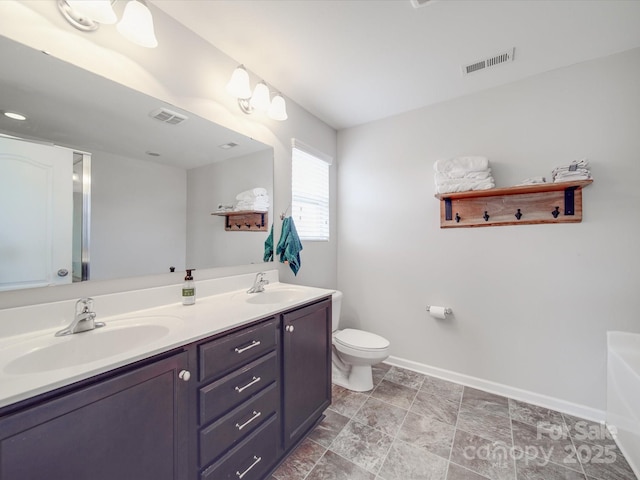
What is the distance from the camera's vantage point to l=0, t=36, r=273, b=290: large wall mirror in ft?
3.15

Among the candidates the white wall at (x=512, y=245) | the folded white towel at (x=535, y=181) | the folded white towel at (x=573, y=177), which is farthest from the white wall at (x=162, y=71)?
the folded white towel at (x=573, y=177)

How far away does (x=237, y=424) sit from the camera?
3.55ft

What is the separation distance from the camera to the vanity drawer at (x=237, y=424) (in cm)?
97

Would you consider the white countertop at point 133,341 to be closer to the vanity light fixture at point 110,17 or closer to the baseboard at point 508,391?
the vanity light fixture at point 110,17

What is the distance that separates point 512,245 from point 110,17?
2.70 metres

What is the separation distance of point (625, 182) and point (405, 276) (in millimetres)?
1563

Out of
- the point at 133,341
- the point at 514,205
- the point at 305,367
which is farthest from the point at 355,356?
the point at 514,205

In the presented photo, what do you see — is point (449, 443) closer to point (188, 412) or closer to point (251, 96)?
point (188, 412)

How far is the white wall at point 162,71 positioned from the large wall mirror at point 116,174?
4cm

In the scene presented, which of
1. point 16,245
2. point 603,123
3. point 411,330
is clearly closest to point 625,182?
point 603,123

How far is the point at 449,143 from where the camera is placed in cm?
217

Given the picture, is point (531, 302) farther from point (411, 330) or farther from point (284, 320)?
point (284, 320)

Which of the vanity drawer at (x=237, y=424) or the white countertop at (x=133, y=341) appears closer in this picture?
the white countertop at (x=133, y=341)

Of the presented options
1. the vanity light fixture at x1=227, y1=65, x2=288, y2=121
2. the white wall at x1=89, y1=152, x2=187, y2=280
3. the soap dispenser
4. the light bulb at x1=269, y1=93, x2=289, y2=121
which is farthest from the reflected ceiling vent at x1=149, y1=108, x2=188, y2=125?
the soap dispenser
